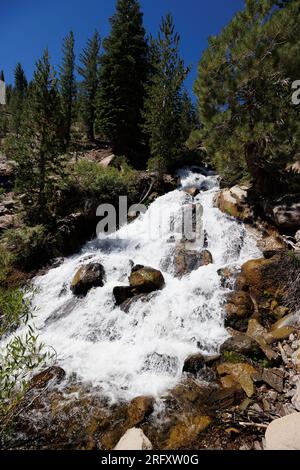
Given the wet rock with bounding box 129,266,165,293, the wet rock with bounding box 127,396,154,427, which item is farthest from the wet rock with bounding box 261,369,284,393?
the wet rock with bounding box 129,266,165,293

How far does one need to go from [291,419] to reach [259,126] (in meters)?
9.48

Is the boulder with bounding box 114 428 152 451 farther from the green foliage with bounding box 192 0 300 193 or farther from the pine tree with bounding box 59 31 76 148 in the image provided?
the pine tree with bounding box 59 31 76 148

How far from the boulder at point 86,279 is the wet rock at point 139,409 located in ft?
16.6

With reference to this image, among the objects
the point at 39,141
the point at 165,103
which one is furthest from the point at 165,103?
the point at 39,141

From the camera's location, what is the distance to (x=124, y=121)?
21094 millimetres

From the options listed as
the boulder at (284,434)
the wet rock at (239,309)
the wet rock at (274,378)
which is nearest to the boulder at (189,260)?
the wet rock at (239,309)

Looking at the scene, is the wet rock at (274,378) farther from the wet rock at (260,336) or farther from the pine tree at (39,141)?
the pine tree at (39,141)

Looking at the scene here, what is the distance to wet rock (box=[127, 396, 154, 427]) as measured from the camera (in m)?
5.38

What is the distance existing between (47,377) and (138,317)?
3192 mm

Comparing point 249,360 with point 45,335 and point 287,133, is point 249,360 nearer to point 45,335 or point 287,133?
point 45,335

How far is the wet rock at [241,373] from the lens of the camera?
573 cm
